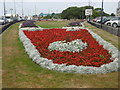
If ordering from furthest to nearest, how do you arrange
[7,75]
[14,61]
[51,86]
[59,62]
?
[14,61], [59,62], [7,75], [51,86]

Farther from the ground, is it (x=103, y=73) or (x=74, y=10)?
(x=74, y=10)

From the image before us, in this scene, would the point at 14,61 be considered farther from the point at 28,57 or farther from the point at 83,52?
the point at 83,52

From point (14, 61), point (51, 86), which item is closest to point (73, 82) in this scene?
point (51, 86)

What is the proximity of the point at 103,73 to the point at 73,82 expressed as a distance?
1.54m

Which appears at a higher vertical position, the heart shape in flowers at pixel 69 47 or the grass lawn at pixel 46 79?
the heart shape in flowers at pixel 69 47

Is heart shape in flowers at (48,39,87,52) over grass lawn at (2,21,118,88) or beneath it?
over

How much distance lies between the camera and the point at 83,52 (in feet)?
35.7

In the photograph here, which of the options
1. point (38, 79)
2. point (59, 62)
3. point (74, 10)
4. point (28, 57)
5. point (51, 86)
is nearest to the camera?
point (51, 86)

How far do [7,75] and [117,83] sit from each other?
13.1 feet

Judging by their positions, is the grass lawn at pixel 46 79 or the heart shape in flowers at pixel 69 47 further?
the heart shape in flowers at pixel 69 47

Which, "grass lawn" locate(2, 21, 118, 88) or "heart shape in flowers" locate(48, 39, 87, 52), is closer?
"grass lawn" locate(2, 21, 118, 88)

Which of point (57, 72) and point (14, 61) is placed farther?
point (14, 61)

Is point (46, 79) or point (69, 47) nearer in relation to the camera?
point (46, 79)

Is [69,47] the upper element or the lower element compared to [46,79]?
upper
